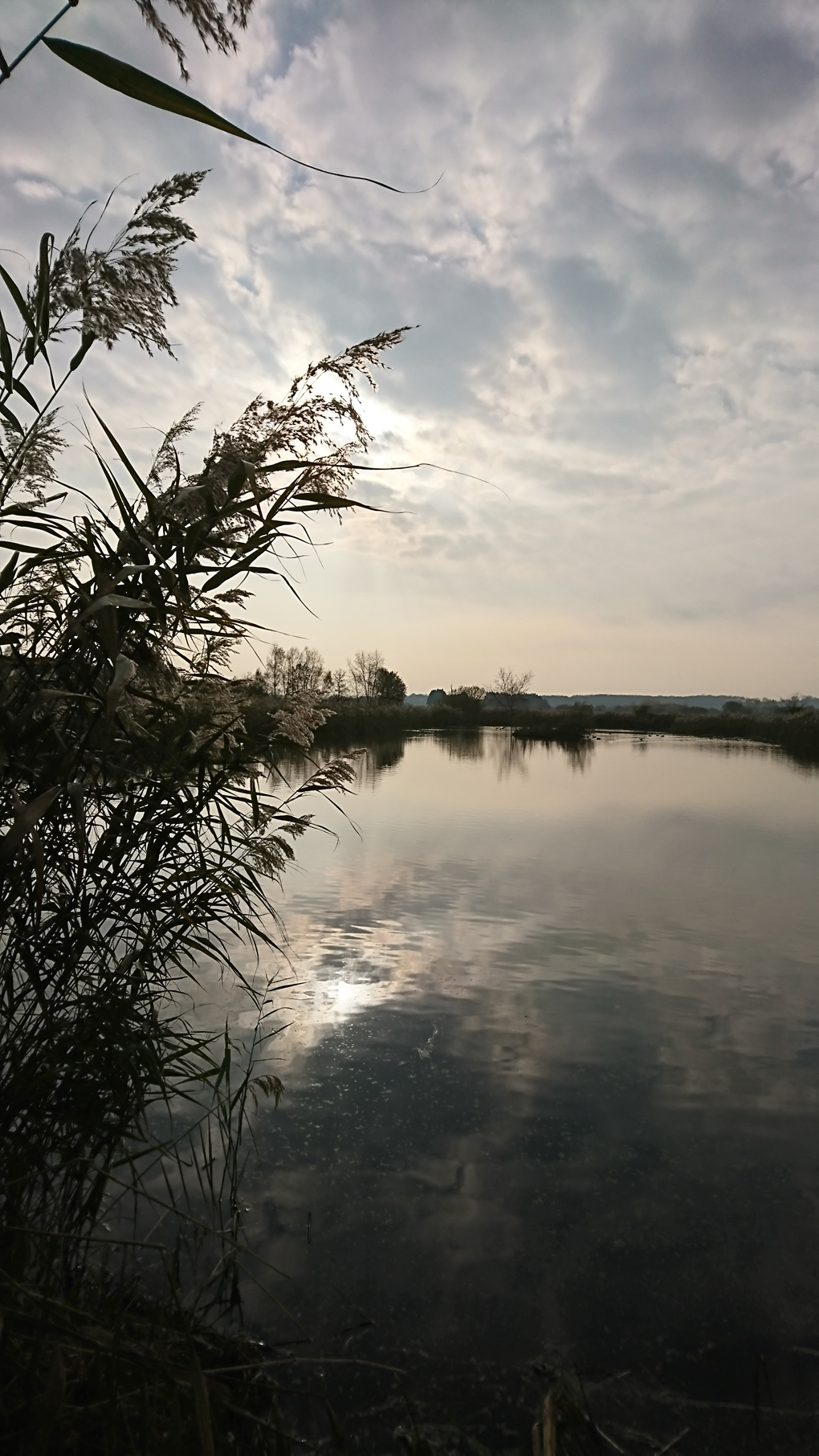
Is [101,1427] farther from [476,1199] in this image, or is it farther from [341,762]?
[341,762]

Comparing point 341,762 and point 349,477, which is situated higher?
point 349,477

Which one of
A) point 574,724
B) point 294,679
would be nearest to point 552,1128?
point 294,679

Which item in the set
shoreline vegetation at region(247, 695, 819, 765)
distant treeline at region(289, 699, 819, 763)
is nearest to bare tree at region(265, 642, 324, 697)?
shoreline vegetation at region(247, 695, 819, 765)

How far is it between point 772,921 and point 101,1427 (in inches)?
306

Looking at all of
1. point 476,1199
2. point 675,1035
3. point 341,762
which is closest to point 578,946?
point 675,1035

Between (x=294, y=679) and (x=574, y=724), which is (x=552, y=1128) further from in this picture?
(x=574, y=724)

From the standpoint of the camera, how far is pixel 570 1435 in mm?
2189

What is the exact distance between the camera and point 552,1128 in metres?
3.88

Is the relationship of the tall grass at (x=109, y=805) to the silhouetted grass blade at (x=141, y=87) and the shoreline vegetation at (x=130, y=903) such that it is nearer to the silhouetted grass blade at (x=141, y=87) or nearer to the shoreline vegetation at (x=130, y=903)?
the shoreline vegetation at (x=130, y=903)

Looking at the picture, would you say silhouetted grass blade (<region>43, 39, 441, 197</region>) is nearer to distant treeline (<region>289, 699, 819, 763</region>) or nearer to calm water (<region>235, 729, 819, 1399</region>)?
calm water (<region>235, 729, 819, 1399</region>)

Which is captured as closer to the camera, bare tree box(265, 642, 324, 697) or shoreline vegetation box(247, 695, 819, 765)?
bare tree box(265, 642, 324, 697)

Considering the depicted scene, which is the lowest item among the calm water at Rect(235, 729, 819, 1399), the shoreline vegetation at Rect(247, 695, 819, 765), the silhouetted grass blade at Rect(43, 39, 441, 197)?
the calm water at Rect(235, 729, 819, 1399)

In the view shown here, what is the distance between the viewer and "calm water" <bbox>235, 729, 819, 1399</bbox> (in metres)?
2.71

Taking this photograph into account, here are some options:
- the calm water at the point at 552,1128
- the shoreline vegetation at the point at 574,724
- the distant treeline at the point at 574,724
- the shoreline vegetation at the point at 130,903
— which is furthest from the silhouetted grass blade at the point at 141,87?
the distant treeline at the point at 574,724
